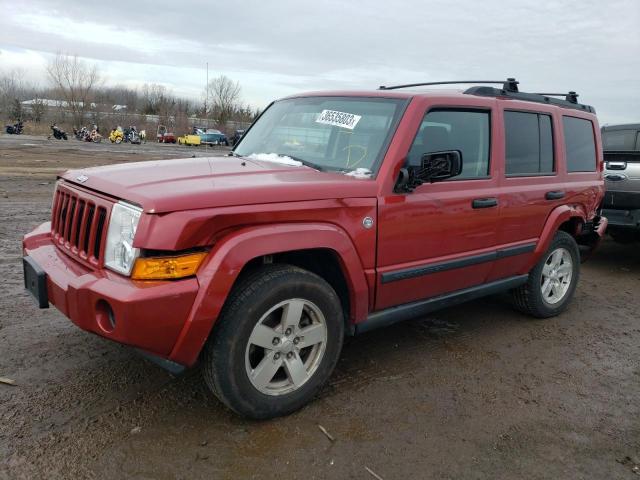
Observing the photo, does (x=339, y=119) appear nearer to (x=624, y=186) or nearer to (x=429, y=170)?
(x=429, y=170)

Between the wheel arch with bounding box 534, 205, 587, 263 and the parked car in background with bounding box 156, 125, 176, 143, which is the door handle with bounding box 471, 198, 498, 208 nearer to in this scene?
the wheel arch with bounding box 534, 205, 587, 263

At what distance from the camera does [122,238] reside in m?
2.68

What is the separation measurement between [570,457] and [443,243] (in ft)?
4.88

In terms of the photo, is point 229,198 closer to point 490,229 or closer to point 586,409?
point 490,229

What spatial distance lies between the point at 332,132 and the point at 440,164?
0.83m

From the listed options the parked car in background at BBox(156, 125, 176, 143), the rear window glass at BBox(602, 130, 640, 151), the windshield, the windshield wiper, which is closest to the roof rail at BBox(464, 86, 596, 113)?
the windshield

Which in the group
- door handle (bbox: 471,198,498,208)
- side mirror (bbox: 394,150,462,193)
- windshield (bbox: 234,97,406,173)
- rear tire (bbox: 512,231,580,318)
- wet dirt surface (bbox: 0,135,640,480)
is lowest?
wet dirt surface (bbox: 0,135,640,480)

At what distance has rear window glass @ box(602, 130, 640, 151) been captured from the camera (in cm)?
744

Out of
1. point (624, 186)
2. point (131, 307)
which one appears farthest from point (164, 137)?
point (131, 307)

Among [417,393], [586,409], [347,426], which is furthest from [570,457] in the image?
[347,426]

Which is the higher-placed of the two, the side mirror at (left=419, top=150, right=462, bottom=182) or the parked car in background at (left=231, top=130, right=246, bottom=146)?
the parked car in background at (left=231, top=130, right=246, bottom=146)

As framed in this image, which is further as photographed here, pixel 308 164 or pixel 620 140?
pixel 620 140

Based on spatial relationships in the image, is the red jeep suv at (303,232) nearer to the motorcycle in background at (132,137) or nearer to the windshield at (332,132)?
the windshield at (332,132)

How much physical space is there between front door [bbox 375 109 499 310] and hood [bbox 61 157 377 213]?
1.18 feet
